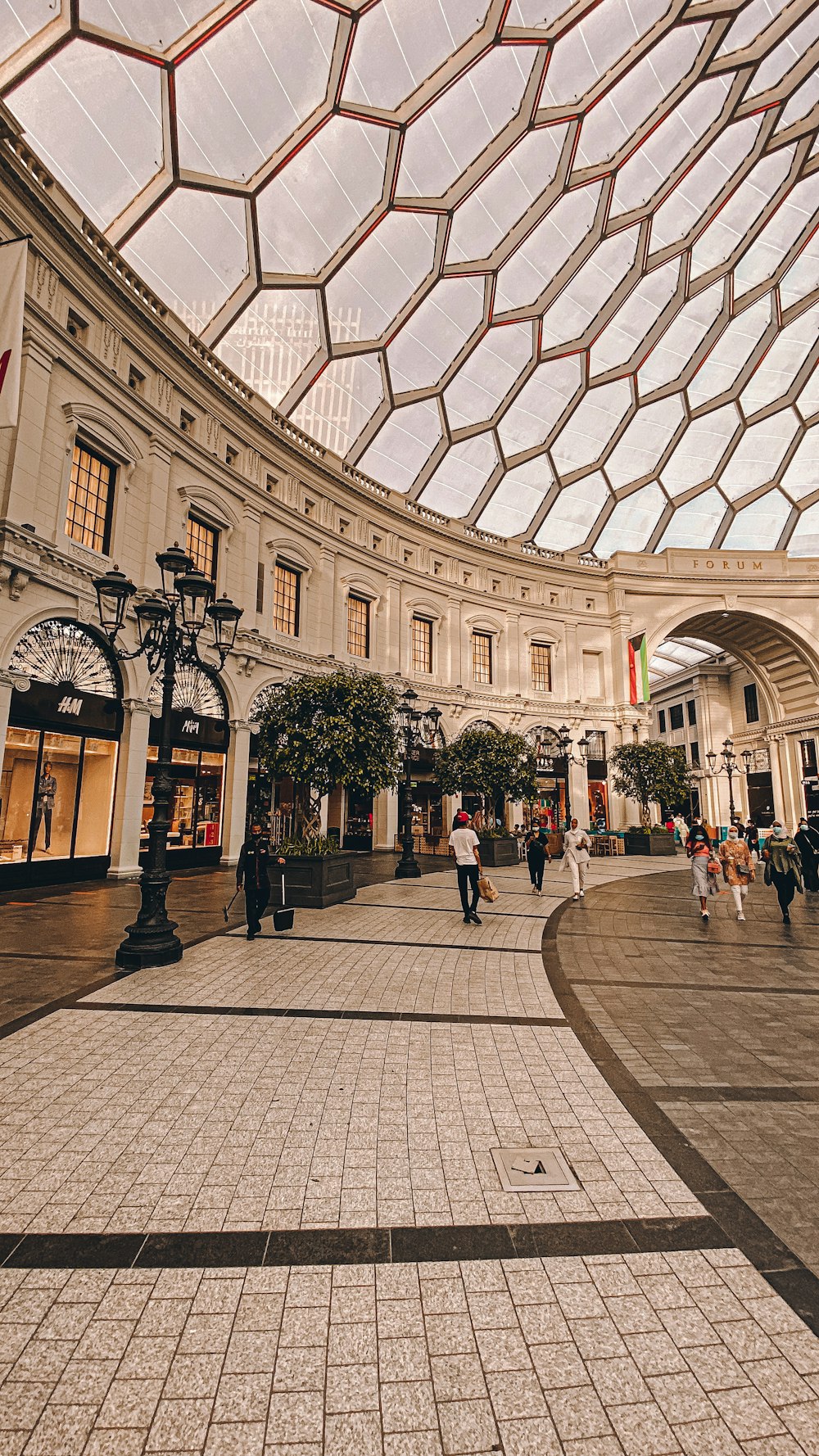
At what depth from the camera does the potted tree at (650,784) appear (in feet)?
91.9

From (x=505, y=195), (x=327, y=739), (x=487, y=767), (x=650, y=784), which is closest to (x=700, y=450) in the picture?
(x=505, y=195)

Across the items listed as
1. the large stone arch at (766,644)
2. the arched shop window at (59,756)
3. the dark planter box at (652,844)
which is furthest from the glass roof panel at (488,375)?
the dark planter box at (652,844)

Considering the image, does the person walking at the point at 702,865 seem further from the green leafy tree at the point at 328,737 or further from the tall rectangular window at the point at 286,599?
the tall rectangular window at the point at 286,599

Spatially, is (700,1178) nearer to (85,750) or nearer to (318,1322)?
(318,1322)

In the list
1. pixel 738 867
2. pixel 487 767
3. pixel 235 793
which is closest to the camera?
pixel 738 867

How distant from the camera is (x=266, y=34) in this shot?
44.2 feet

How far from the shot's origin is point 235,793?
733 inches

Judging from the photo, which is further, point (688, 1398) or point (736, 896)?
point (736, 896)

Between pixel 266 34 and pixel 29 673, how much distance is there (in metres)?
15.1

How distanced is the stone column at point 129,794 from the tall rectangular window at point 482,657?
63.0 ft

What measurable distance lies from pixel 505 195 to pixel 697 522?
22848 mm

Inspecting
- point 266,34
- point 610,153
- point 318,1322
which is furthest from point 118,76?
point 318,1322

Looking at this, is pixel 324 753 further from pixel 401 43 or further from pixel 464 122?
pixel 464 122

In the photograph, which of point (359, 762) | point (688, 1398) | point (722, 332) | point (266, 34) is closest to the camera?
point (688, 1398)
